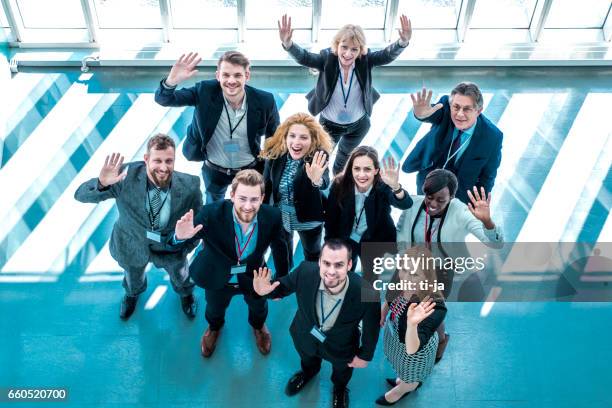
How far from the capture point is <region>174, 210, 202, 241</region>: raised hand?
4.79 metres

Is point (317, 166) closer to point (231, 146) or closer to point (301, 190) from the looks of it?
point (301, 190)

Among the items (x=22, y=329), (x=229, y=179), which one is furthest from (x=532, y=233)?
(x=22, y=329)

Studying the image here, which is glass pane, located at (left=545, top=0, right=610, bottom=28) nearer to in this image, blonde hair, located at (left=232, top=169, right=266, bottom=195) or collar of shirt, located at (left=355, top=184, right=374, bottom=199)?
collar of shirt, located at (left=355, top=184, right=374, bottom=199)

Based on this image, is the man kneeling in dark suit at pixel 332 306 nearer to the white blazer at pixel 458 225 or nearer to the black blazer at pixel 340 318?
the black blazer at pixel 340 318

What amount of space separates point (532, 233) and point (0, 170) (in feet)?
19.0

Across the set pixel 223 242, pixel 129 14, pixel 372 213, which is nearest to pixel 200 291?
pixel 223 242

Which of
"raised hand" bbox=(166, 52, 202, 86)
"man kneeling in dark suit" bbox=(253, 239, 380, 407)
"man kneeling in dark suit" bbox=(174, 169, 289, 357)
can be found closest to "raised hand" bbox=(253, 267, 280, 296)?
"man kneeling in dark suit" bbox=(253, 239, 380, 407)

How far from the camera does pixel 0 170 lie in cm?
755

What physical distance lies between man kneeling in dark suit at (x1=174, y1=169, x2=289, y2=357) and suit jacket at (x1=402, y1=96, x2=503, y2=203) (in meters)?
1.49

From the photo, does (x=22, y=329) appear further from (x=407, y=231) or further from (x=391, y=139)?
(x=391, y=139)

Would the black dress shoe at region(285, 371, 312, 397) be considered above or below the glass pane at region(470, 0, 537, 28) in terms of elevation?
below

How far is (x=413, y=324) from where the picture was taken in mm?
4445

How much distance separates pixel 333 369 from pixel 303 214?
1.23m

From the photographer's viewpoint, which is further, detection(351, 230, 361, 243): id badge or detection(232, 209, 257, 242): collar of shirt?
detection(351, 230, 361, 243): id badge
